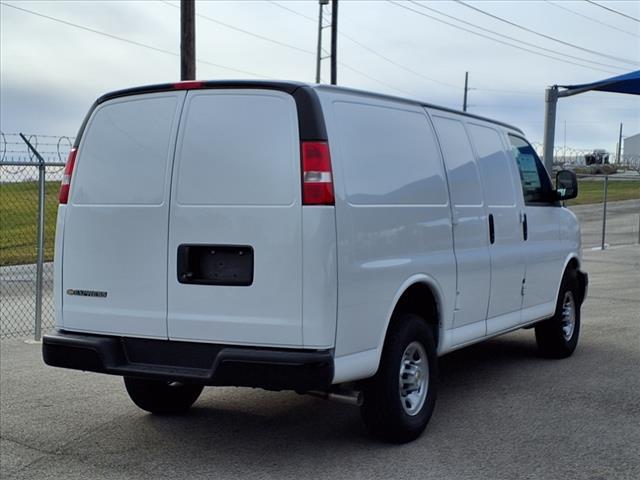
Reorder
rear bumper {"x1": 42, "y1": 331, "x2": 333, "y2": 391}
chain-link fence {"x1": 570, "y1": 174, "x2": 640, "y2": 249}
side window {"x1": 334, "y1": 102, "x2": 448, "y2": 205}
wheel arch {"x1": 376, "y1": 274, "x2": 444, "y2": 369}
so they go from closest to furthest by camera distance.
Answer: rear bumper {"x1": 42, "y1": 331, "x2": 333, "y2": 391} < side window {"x1": 334, "y1": 102, "x2": 448, "y2": 205} < wheel arch {"x1": 376, "y1": 274, "x2": 444, "y2": 369} < chain-link fence {"x1": 570, "y1": 174, "x2": 640, "y2": 249}

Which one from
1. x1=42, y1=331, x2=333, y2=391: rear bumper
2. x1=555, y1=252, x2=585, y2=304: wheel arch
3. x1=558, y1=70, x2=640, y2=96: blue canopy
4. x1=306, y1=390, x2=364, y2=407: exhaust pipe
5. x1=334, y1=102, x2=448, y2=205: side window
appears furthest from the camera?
x1=558, y1=70, x2=640, y2=96: blue canopy

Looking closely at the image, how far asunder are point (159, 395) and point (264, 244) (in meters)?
2.06

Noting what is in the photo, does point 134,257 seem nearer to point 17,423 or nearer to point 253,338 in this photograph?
point 253,338

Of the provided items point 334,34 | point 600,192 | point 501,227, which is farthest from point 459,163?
point 600,192

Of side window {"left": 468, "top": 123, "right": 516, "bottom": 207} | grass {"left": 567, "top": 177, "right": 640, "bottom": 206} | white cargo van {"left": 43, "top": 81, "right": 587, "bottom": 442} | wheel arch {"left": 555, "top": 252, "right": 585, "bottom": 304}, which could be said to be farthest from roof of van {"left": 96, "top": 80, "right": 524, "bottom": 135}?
grass {"left": 567, "top": 177, "right": 640, "bottom": 206}

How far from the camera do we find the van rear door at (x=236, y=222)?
15.7 ft

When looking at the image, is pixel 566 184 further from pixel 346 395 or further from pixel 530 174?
pixel 346 395

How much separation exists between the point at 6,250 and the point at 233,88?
15.7m

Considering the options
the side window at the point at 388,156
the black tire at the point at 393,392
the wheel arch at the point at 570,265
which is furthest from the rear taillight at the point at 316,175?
the wheel arch at the point at 570,265

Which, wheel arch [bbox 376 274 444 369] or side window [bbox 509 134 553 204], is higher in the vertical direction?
side window [bbox 509 134 553 204]

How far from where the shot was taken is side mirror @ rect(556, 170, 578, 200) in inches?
314

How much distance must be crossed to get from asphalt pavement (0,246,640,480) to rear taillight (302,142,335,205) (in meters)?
1.63

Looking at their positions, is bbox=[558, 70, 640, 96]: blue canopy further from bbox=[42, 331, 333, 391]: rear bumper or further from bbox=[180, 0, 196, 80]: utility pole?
bbox=[42, 331, 333, 391]: rear bumper

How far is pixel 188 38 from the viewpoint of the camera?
1555 cm
